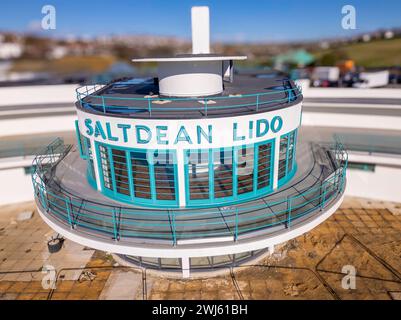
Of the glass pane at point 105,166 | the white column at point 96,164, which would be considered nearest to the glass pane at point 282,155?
the glass pane at point 105,166

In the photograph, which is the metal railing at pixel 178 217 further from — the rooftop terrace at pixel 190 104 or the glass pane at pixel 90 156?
the rooftop terrace at pixel 190 104

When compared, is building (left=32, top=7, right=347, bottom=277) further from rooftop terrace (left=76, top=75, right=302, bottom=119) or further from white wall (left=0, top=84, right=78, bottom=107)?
white wall (left=0, top=84, right=78, bottom=107)

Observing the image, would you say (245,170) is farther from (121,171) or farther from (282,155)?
(121,171)

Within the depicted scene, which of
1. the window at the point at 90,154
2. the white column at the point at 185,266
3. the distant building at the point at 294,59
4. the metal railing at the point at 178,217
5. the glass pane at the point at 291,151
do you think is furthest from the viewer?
the distant building at the point at 294,59

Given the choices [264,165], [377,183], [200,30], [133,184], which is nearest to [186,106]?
[133,184]
